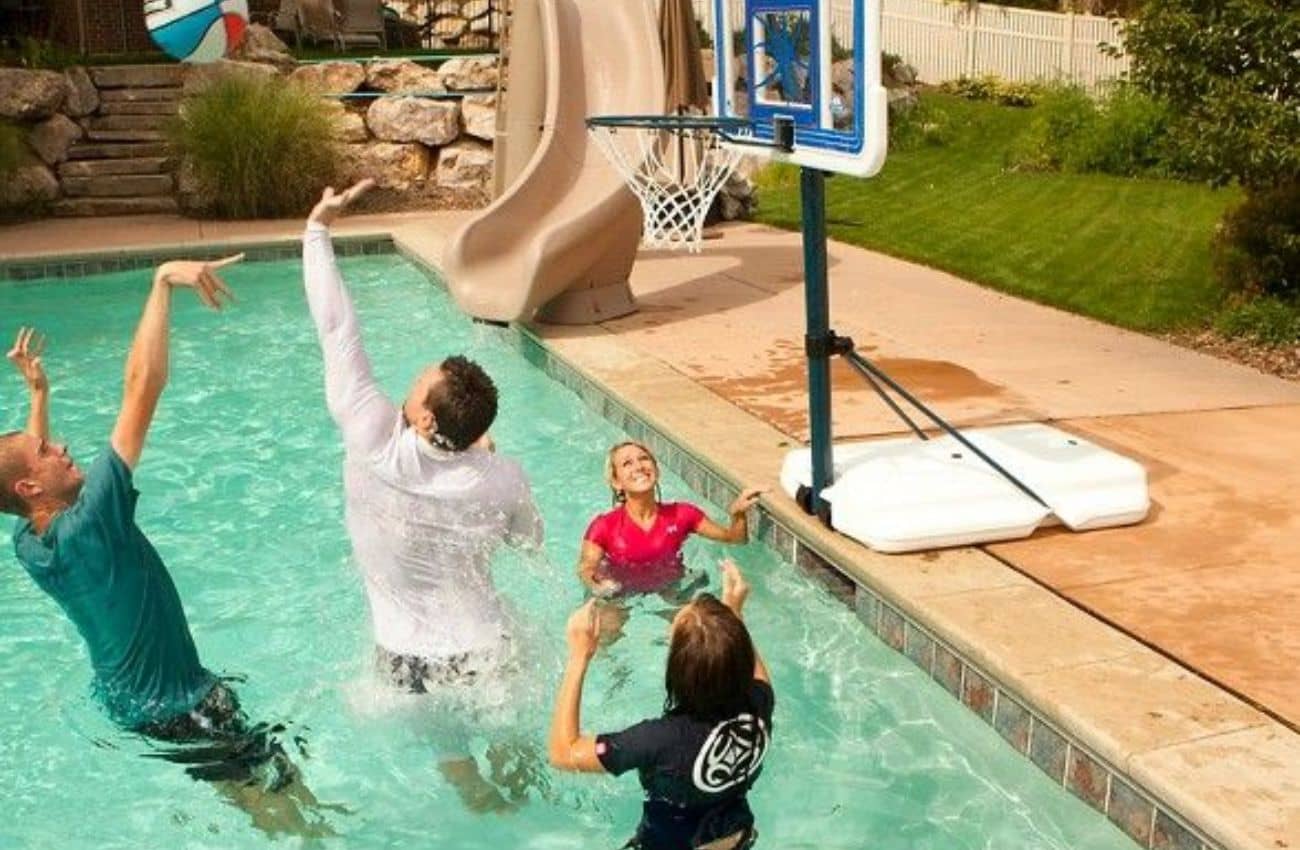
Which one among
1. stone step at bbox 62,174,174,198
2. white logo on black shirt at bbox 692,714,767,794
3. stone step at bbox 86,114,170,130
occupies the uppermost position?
stone step at bbox 86,114,170,130

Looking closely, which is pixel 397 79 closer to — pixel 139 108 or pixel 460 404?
pixel 139 108

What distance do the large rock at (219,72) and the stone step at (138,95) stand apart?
231 millimetres

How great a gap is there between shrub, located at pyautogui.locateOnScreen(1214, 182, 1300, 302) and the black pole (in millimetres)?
5036

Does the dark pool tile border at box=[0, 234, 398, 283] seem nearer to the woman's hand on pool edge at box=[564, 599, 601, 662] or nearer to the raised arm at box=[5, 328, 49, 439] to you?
the raised arm at box=[5, 328, 49, 439]

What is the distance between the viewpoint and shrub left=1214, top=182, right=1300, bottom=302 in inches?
399

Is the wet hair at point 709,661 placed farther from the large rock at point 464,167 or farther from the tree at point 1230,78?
the large rock at point 464,167

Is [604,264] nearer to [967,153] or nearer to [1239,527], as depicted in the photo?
[1239,527]

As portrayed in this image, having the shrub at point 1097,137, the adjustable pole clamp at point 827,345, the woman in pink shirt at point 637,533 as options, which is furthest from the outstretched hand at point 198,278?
the shrub at point 1097,137

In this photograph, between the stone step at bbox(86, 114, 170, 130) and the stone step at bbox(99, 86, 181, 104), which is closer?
the stone step at bbox(86, 114, 170, 130)

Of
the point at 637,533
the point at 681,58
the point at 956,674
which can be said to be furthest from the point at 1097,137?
the point at 956,674

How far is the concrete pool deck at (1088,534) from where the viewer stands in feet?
14.4

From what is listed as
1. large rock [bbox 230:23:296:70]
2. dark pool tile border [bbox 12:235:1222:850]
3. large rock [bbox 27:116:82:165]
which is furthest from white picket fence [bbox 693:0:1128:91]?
dark pool tile border [bbox 12:235:1222:850]

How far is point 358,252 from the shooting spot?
15.7 metres

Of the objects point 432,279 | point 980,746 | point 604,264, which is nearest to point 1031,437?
point 980,746
